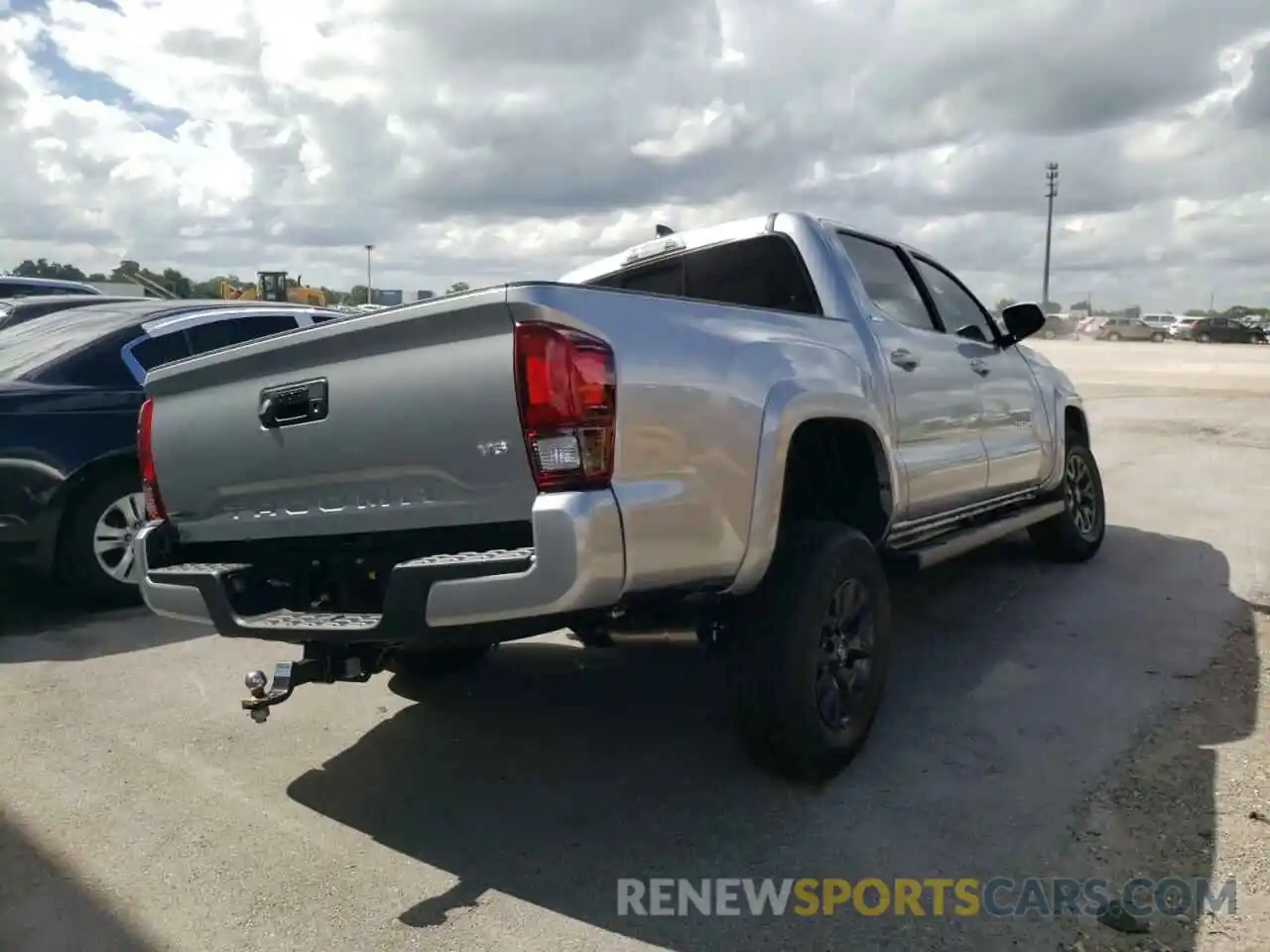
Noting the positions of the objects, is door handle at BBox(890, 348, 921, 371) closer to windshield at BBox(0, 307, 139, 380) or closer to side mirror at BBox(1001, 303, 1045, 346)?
side mirror at BBox(1001, 303, 1045, 346)

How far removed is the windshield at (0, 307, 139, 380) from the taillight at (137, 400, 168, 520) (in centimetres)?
223

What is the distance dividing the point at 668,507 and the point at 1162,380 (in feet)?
72.0

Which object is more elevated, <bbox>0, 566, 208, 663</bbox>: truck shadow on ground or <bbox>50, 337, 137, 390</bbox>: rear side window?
<bbox>50, 337, 137, 390</bbox>: rear side window

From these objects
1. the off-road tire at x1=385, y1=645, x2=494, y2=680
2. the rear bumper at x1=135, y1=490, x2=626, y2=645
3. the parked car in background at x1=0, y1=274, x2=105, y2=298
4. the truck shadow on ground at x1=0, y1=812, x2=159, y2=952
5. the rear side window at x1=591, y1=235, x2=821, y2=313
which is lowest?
the truck shadow on ground at x1=0, y1=812, x2=159, y2=952

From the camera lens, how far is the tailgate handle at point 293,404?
10.3 ft

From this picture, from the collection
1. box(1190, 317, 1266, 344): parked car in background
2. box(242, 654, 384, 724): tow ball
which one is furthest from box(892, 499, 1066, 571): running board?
box(1190, 317, 1266, 344): parked car in background

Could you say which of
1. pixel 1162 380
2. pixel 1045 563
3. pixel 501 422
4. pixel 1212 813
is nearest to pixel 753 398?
pixel 501 422

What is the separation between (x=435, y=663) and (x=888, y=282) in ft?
8.61

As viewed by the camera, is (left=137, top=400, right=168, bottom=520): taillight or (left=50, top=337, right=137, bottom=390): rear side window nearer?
(left=137, top=400, right=168, bottom=520): taillight

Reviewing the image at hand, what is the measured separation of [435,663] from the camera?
14.6ft

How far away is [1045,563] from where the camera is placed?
6371 millimetres

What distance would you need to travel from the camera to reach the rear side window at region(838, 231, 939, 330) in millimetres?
4473

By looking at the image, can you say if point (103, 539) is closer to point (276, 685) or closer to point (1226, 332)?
point (276, 685)

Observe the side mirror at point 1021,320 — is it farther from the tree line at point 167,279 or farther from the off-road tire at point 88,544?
the tree line at point 167,279
